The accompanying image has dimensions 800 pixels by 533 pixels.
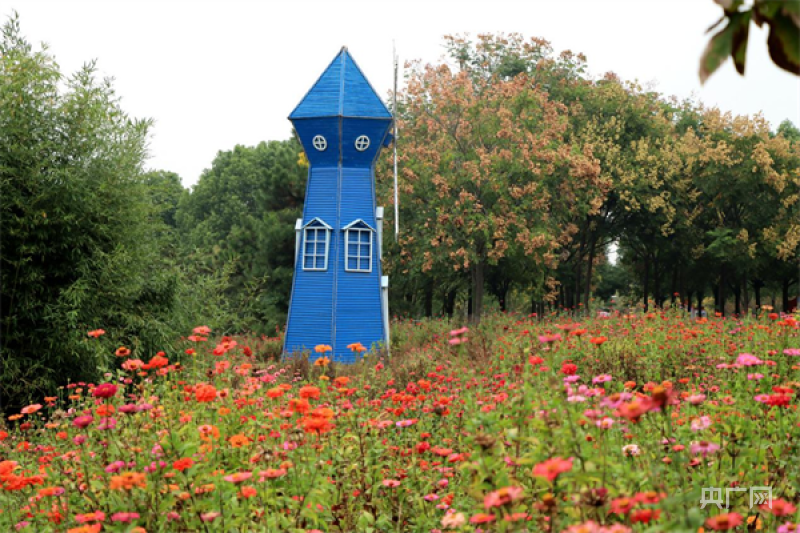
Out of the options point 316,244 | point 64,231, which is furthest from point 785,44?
point 316,244

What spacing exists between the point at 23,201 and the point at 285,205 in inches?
650

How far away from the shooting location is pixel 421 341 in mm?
18172

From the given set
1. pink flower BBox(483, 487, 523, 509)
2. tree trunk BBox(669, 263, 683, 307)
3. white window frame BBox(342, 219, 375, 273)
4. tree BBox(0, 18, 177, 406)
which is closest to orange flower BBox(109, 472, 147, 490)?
pink flower BBox(483, 487, 523, 509)

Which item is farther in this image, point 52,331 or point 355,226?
point 355,226

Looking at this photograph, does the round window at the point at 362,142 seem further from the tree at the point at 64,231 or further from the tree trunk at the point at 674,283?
the tree trunk at the point at 674,283

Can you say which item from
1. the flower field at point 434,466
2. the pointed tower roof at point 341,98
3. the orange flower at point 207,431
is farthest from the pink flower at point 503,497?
the pointed tower roof at point 341,98

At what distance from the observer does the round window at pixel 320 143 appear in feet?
55.1

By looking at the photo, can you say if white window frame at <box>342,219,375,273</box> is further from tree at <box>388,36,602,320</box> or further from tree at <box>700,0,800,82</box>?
tree at <box>700,0,800,82</box>

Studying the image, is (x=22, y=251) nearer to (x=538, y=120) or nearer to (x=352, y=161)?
(x=352, y=161)

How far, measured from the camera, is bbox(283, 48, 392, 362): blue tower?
16328 mm

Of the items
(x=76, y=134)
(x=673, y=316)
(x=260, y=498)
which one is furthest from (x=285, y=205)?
(x=260, y=498)

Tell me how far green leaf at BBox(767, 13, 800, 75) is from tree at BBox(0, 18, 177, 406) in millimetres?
10840

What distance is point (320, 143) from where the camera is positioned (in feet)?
55.2

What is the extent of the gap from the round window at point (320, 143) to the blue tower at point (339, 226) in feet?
0.08
